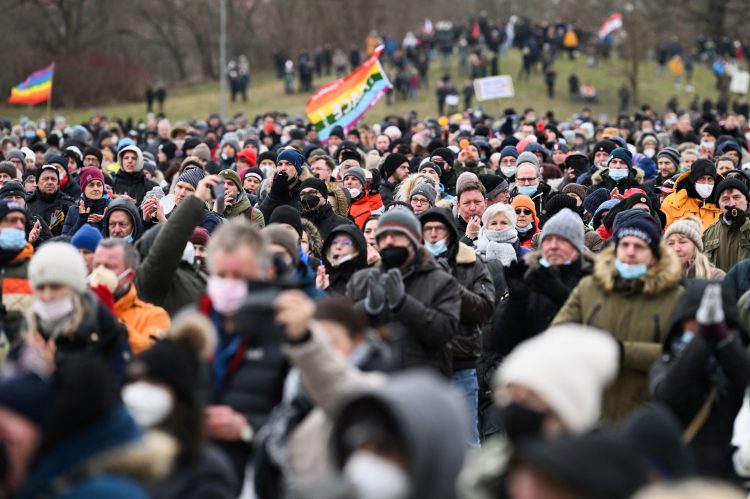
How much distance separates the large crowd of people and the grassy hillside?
34.9 meters

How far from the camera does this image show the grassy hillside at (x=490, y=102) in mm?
46031

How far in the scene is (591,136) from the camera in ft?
84.3

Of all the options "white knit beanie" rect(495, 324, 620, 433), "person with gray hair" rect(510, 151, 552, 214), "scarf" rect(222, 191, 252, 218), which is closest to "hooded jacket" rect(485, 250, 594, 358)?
"white knit beanie" rect(495, 324, 620, 433)

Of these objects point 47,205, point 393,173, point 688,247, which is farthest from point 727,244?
point 47,205

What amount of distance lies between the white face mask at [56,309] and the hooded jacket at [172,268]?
4.12ft

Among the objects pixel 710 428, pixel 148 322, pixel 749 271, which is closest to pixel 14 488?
pixel 148 322

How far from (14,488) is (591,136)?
74.1ft

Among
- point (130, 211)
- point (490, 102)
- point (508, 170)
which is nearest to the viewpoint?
point (130, 211)

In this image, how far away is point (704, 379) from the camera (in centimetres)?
588

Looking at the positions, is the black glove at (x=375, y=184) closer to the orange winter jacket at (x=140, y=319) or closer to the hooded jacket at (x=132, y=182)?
the hooded jacket at (x=132, y=182)

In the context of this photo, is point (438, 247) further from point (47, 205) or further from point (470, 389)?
point (47, 205)

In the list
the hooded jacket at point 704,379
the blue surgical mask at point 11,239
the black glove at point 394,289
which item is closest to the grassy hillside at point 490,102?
the blue surgical mask at point 11,239

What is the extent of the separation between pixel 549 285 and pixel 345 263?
1609 mm

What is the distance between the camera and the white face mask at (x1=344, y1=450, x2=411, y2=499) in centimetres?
382
